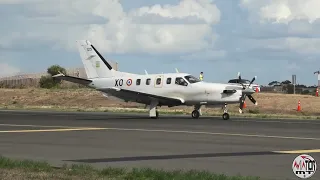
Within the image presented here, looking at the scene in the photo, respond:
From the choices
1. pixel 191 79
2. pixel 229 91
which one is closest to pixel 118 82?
pixel 191 79

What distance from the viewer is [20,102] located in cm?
7606

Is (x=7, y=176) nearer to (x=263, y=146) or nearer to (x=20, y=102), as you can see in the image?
(x=263, y=146)

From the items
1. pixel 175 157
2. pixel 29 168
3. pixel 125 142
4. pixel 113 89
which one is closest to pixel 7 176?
pixel 29 168

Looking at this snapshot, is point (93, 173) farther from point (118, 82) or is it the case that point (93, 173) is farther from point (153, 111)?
point (118, 82)

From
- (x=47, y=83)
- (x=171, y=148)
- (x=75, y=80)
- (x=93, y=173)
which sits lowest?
(x=93, y=173)

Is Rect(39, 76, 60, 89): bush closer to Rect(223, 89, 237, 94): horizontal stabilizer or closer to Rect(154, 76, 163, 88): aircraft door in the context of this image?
Rect(154, 76, 163, 88): aircraft door

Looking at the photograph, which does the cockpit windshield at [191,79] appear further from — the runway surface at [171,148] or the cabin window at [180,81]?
the runway surface at [171,148]

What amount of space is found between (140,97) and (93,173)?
27.9 meters

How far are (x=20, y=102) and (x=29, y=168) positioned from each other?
2528 inches

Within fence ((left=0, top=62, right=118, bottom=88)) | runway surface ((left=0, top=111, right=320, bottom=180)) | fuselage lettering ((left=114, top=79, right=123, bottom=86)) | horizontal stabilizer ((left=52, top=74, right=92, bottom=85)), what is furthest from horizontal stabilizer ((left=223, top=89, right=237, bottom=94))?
fence ((left=0, top=62, right=118, bottom=88))

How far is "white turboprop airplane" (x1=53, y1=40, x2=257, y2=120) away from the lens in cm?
3919

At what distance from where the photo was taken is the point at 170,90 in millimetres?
40750

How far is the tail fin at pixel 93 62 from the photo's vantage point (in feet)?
147

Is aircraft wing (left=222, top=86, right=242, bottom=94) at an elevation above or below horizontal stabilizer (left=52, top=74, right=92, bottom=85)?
below
